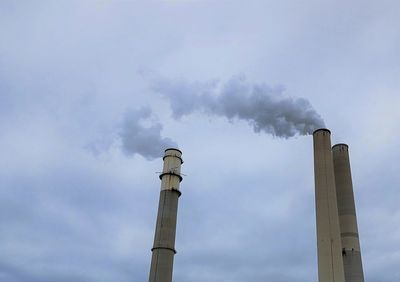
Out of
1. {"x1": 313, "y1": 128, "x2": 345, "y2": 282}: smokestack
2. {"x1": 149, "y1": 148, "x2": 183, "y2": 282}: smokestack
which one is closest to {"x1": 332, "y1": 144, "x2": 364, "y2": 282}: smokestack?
{"x1": 313, "y1": 128, "x2": 345, "y2": 282}: smokestack

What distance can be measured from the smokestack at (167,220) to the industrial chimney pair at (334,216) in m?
9.18

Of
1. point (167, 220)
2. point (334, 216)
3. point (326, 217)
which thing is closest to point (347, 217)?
point (334, 216)

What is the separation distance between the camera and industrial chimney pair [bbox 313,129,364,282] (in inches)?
996

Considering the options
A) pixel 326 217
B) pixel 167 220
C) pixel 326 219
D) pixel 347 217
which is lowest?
pixel 326 219

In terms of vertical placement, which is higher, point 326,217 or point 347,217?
point 347,217

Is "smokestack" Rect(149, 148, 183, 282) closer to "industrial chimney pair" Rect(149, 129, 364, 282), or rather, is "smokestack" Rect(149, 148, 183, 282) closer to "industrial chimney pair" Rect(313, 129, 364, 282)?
"industrial chimney pair" Rect(149, 129, 364, 282)

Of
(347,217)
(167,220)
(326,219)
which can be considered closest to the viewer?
(326,219)

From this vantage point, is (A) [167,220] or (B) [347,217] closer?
(A) [167,220]

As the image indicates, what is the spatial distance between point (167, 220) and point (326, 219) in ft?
32.8

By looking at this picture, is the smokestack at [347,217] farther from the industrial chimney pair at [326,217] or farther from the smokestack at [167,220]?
the smokestack at [167,220]

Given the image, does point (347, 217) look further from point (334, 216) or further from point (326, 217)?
point (326, 217)

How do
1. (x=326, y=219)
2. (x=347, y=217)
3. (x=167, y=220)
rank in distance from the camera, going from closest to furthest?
(x=326, y=219)
(x=167, y=220)
(x=347, y=217)

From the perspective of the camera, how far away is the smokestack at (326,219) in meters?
25.1

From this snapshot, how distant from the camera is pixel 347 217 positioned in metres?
29.8
